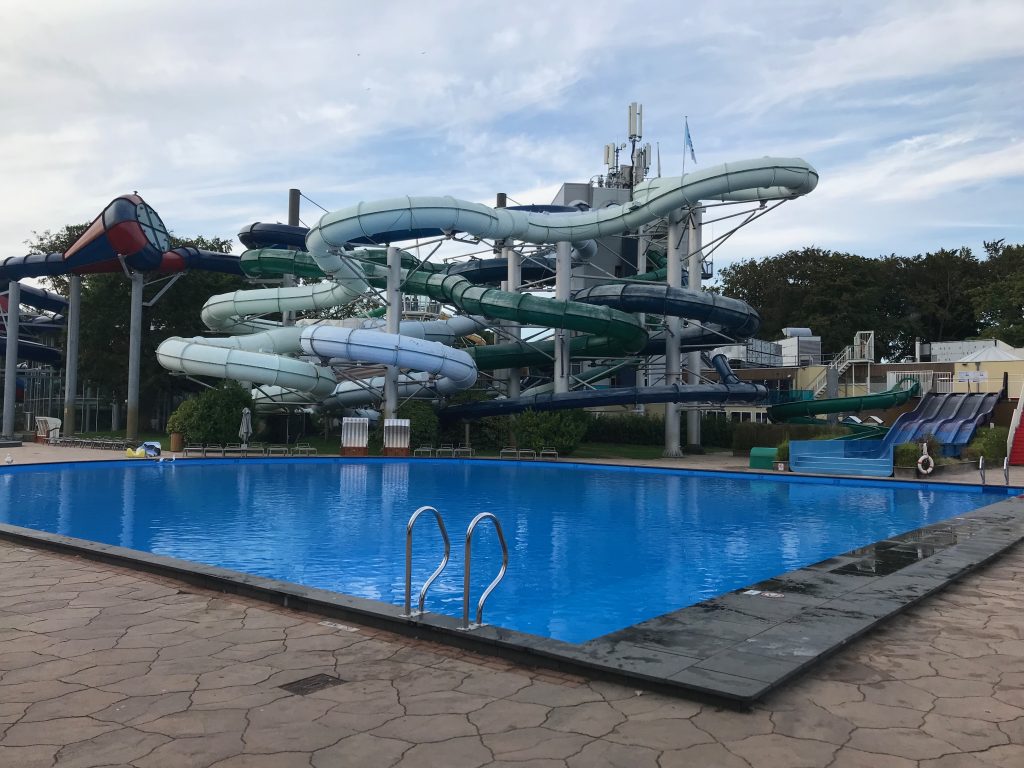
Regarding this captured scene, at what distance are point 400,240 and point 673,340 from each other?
1104cm

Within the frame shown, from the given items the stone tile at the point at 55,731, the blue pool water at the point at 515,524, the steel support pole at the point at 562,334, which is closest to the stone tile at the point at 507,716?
the stone tile at the point at 55,731

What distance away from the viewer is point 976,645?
5.17 metres

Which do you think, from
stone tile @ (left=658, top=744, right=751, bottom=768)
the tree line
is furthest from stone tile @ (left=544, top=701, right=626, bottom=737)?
the tree line

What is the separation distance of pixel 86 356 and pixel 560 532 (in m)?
35.1

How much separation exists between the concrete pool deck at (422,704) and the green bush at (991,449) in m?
20.0

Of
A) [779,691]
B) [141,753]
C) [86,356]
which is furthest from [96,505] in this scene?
[86,356]

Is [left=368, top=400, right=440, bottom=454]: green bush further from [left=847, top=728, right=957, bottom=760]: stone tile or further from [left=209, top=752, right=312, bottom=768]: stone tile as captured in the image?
[left=847, top=728, right=957, bottom=760]: stone tile

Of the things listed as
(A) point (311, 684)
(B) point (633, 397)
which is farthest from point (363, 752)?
(B) point (633, 397)

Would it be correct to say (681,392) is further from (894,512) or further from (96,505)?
(96,505)

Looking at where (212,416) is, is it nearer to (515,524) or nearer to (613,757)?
(515,524)

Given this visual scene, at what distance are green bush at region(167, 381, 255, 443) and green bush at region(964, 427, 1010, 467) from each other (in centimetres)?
2415

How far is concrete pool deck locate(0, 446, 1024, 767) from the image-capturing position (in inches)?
136

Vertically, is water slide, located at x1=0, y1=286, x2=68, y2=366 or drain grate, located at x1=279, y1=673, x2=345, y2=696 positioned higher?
water slide, located at x1=0, y1=286, x2=68, y2=366

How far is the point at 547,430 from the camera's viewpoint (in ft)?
94.5
